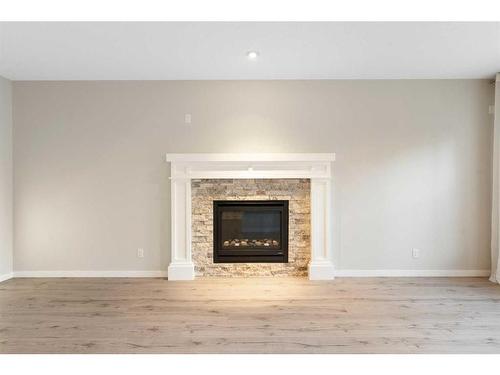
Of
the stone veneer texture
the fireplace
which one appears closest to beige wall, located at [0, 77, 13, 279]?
the stone veneer texture

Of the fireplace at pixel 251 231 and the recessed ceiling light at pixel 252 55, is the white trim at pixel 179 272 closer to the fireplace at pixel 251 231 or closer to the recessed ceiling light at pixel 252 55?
the fireplace at pixel 251 231

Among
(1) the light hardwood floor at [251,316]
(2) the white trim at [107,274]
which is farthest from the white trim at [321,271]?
(2) the white trim at [107,274]

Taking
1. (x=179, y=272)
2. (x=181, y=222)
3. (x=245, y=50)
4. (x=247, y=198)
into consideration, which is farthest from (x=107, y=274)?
(x=245, y=50)

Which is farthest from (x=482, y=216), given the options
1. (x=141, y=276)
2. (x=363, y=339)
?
(x=141, y=276)

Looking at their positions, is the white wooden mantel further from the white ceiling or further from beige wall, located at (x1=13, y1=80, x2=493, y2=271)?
the white ceiling

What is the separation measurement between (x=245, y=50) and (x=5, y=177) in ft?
10.9

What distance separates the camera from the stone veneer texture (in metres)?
4.18

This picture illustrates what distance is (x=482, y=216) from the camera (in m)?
4.14

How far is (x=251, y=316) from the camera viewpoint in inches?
113

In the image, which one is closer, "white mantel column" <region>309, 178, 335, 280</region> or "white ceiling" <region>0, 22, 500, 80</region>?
"white ceiling" <region>0, 22, 500, 80</region>

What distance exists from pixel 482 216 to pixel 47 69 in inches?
217

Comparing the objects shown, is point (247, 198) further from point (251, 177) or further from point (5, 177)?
point (5, 177)

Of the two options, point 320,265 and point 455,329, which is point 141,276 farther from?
point 455,329

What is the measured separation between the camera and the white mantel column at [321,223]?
13.3 feet
